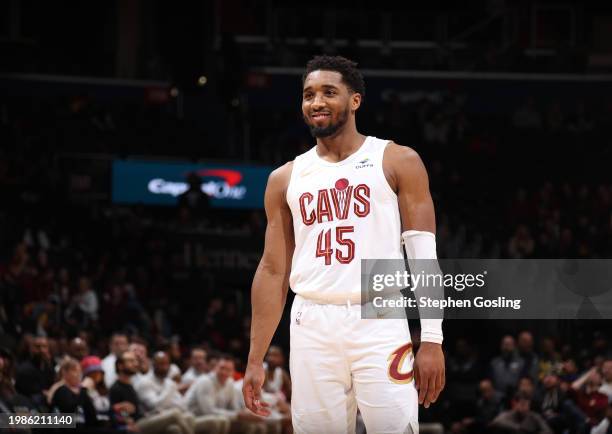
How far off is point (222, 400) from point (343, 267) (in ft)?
23.9

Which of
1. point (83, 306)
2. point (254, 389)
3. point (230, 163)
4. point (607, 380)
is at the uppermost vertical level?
point (230, 163)

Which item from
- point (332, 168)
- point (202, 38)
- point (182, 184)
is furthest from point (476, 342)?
point (332, 168)

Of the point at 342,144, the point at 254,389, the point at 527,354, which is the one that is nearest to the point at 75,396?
the point at 527,354

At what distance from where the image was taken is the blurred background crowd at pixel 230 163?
11.2 meters

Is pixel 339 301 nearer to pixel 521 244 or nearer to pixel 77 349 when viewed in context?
pixel 77 349

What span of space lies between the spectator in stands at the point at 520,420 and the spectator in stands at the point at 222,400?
2.46 m

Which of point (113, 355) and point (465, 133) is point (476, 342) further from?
point (465, 133)

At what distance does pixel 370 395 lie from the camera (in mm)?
4520

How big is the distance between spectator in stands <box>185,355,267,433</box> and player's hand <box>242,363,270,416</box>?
6.64 m

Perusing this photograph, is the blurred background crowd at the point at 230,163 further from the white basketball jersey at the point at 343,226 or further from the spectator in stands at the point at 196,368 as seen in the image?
the white basketball jersey at the point at 343,226

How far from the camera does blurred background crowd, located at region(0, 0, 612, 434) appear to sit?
11.2m

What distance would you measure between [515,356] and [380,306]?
26.1 ft

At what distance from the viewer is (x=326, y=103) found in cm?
479

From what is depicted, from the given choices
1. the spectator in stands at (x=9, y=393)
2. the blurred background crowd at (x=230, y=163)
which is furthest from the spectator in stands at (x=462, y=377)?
the spectator in stands at (x=9, y=393)
